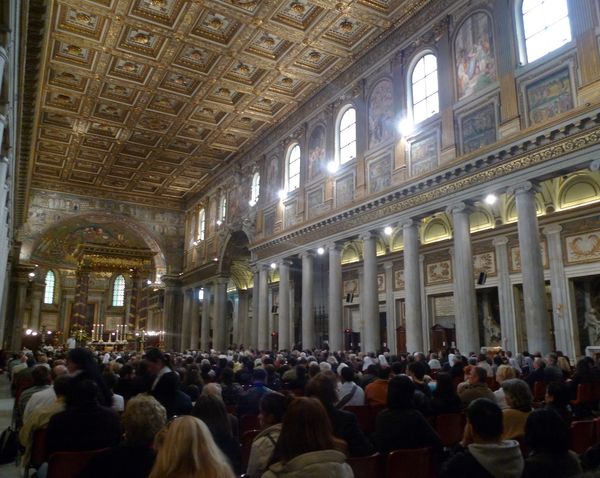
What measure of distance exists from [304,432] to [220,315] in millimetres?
25531

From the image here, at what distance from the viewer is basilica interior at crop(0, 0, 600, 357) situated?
37.3ft

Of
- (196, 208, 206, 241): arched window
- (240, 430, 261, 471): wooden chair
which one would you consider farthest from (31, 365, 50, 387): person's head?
(196, 208, 206, 241): arched window

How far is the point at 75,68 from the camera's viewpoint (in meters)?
18.6

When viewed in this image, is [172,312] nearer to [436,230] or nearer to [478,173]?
[436,230]

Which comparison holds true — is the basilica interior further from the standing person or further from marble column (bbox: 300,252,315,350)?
the standing person

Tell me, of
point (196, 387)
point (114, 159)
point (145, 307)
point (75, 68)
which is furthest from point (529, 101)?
point (145, 307)

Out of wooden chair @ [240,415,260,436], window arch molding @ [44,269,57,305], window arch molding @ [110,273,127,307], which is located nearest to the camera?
wooden chair @ [240,415,260,436]

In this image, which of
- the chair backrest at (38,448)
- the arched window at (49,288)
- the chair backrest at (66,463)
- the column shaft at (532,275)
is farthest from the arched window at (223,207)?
the chair backrest at (66,463)

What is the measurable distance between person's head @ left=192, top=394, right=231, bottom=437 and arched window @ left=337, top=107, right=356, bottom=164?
48.4 ft

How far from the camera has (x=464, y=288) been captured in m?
12.7

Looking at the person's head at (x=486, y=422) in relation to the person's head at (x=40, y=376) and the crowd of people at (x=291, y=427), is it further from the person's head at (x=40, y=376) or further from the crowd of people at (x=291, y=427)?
the person's head at (x=40, y=376)

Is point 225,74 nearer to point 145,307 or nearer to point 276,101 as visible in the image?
point 276,101

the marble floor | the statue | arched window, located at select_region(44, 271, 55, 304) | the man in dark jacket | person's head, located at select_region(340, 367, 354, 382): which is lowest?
the marble floor

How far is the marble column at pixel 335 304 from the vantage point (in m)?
17.5
